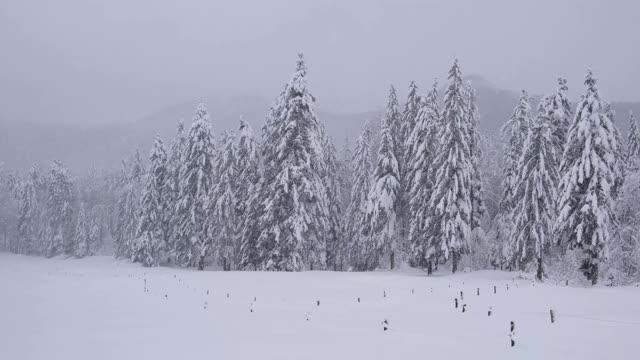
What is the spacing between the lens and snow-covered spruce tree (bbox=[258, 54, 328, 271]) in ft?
124

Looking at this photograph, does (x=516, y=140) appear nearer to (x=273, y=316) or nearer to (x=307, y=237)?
(x=307, y=237)

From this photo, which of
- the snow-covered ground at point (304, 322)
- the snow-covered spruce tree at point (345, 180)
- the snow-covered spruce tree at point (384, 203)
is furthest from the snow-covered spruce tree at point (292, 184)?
the snow-covered spruce tree at point (345, 180)

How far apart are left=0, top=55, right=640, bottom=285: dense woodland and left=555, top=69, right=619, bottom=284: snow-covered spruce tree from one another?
0.26ft

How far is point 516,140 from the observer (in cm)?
4325

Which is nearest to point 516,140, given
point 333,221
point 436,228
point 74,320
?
point 436,228

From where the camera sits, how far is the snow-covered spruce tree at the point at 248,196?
4075 centimetres

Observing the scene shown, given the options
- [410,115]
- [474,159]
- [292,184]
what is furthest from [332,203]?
[474,159]

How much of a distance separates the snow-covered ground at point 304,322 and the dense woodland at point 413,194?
702 centimetres

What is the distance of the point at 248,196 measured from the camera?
44344 mm

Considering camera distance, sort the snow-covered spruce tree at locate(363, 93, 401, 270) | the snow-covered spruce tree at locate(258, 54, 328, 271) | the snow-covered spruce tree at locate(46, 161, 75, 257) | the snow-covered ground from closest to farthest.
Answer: the snow-covered ground, the snow-covered spruce tree at locate(258, 54, 328, 271), the snow-covered spruce tree at locate(363, 93, 401, 270), the snow-covered spruce tree at locate(46, 161, 75, 257)

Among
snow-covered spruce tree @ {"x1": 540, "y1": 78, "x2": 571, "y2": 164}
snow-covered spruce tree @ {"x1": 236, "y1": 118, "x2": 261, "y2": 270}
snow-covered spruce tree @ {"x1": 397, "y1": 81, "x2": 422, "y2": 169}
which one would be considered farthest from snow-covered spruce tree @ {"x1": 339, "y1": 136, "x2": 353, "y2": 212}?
snow-covered spruce tree @ {"x1": 540, "y1": 78, "x2": 571, "y2": 164}

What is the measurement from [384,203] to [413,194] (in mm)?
2371

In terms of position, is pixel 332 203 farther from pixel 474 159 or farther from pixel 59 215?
pixel 59 215

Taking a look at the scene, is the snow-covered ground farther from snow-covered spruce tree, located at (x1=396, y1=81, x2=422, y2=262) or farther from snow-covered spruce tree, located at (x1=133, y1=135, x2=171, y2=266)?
snow-covered spruce tree, located at (x1=133, y1=135, x2=171, y2=266)
